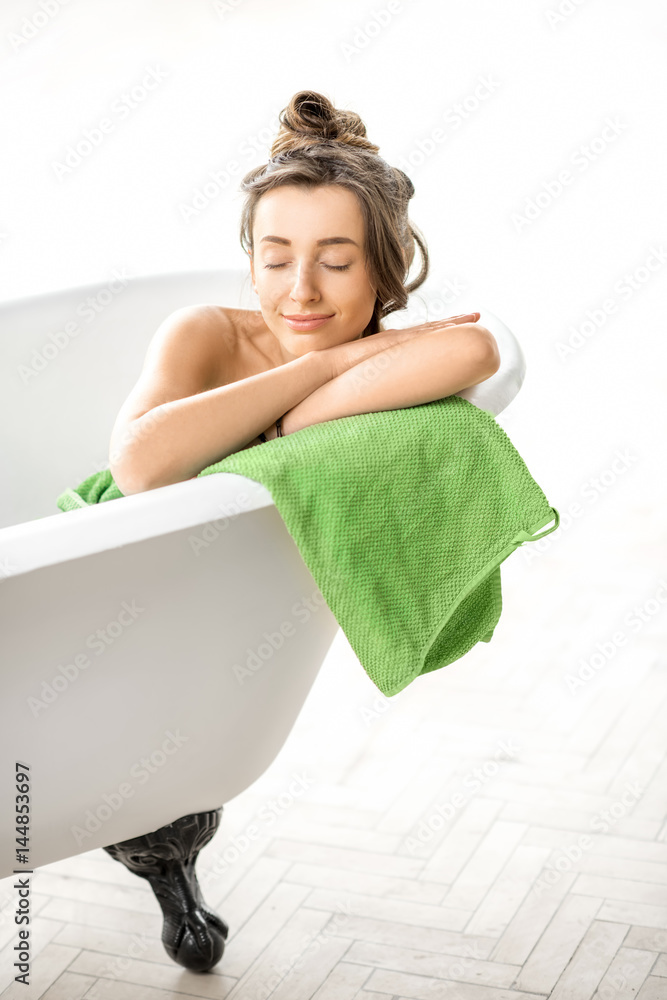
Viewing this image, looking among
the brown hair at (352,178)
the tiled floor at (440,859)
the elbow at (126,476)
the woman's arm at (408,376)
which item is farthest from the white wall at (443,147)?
the elbow at (126,476)

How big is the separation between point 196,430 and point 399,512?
0.23 m

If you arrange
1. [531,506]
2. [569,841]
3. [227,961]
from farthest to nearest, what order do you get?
[569,841] < [227,961] < [531,506]

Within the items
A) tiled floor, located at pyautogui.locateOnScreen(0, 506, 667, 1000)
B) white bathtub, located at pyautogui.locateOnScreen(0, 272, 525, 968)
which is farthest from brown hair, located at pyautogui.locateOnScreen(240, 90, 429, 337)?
tiled floor, located at pyautogui.locateOnScreen(0, 506, 667, 1000)

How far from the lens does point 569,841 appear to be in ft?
5.58

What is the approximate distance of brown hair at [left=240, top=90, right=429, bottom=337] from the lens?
1.32 metres

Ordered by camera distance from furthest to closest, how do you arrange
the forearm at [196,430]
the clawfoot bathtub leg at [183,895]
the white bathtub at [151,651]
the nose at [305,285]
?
the clawfoot bathtub leg at [183,895] < the nose at [305,285] < the forearm at [196,430] < the white bathtub at [151,651]

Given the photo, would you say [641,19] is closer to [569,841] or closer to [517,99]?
[517,99]

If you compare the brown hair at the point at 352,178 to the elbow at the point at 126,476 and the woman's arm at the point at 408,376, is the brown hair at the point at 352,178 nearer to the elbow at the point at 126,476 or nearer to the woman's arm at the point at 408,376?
the woman's arm at the point at 408,376

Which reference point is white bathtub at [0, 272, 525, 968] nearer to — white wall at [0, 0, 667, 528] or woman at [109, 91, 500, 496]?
woman at [109, 91, 500, 496]

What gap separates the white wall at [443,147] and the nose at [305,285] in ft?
5.28

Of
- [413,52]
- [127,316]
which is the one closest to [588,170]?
[413,52]

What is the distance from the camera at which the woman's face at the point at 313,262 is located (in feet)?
4.27

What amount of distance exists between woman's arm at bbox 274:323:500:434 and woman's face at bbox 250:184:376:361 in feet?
0.41

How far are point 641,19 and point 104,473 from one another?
3005 mm
